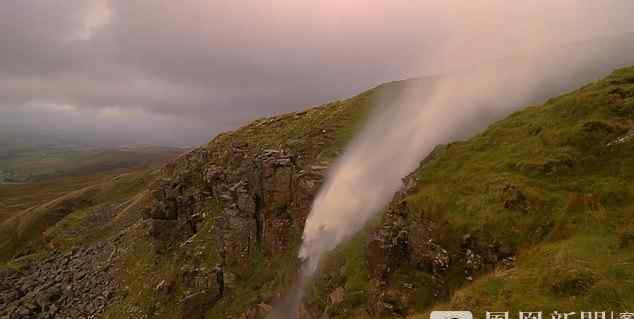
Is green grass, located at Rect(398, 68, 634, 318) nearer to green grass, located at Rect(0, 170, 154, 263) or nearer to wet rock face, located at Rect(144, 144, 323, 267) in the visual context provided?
wet rock face, located at Rect(144, 144, 323, 267)

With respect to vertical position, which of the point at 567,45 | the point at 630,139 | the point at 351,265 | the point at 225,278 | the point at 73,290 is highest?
the point at 567,45

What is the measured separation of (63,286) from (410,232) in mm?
57198

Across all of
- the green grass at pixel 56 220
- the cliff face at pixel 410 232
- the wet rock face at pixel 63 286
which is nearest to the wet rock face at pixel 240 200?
the cliff face at pixel 410 232

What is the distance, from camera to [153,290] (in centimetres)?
4684

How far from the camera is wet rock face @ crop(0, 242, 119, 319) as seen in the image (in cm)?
5103

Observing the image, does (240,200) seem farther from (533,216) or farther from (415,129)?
(533,216)

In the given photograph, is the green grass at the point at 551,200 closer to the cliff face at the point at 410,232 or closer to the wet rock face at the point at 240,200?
the cliff face at the point at 410,232

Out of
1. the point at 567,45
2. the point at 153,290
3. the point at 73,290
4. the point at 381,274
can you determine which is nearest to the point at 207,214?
the point at 153,290

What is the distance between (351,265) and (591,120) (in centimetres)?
2135

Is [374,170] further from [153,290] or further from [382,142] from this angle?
[153,290]

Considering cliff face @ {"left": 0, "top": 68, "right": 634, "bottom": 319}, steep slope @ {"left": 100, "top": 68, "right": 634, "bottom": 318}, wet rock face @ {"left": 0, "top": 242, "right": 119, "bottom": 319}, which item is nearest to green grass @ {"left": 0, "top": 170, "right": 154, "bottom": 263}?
wet rock face @ {"left": 0, "top": 242, "right": 119, "bottom": 319}

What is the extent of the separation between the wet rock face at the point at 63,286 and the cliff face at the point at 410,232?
397mm

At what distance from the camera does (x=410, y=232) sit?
26.0 metres

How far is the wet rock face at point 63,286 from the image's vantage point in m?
51.0
